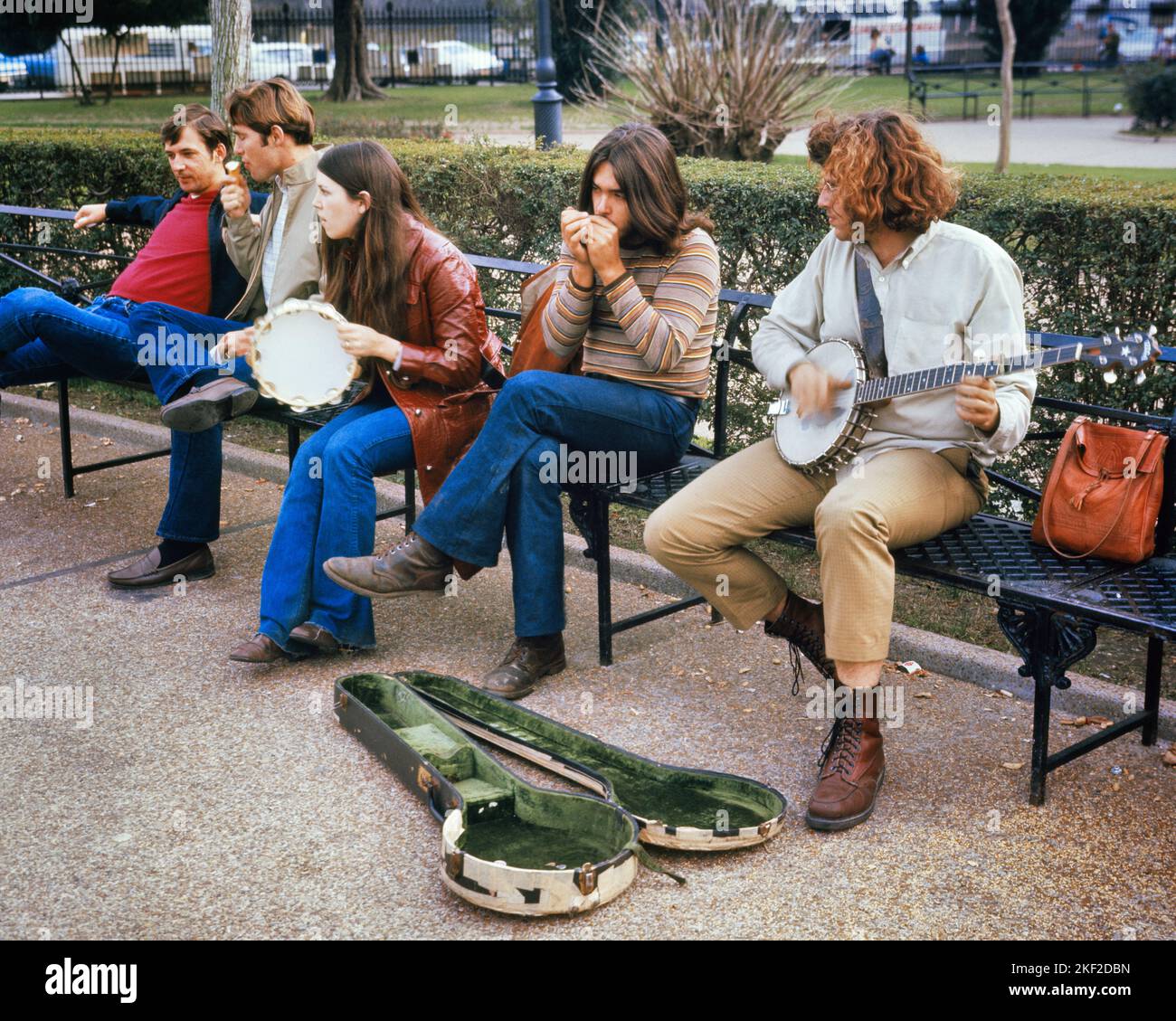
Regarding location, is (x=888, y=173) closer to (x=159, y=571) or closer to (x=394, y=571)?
(x=394, y=571)

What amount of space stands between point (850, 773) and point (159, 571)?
2669 millimetres

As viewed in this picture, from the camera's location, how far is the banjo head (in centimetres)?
345

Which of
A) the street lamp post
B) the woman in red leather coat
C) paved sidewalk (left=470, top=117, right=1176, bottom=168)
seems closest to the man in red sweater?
the woman in red leather coat

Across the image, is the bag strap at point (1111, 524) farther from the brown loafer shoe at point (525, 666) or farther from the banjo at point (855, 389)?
the brown loafer shoe at point (525, 666)

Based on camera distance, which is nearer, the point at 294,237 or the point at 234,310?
the point at 294,237

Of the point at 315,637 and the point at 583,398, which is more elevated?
the point at 583,398

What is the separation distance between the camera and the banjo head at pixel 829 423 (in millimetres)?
3451

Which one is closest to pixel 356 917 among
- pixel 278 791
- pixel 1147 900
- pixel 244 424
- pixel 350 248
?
pixel 278 791

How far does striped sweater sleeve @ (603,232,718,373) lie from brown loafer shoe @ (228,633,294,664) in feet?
4.49

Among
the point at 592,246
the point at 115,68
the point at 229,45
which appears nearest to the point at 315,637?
the point at 592,246

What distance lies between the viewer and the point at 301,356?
426 cm

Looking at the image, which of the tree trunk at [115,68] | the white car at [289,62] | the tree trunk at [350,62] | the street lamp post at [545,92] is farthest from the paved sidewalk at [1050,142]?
the white car at [289,62]
